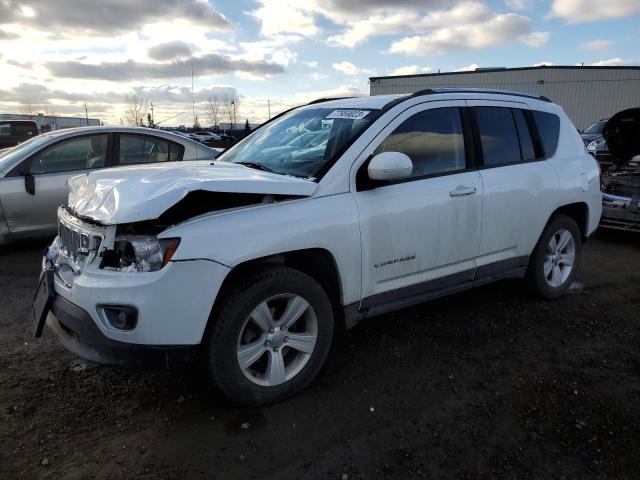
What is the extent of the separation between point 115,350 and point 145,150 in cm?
471

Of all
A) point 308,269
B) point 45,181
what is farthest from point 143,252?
point 45,181

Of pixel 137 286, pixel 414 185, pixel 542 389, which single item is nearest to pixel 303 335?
pixel 137 286

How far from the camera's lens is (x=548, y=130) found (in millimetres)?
4457

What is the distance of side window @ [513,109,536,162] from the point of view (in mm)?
4191

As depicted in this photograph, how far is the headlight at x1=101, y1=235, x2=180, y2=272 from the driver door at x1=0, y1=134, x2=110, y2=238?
399cm

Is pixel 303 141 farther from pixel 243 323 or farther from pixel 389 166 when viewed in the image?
pixel 243 323

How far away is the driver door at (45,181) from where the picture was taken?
5.84 metres

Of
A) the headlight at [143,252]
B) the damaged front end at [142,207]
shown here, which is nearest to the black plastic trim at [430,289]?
the damaged front end at [142,207]

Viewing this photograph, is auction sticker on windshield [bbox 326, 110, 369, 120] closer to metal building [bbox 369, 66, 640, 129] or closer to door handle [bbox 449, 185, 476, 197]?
door handle [bbox 449, 185, 476, 197]

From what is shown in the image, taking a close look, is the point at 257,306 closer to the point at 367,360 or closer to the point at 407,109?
the point at 367,360

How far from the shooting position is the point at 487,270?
13.0ft

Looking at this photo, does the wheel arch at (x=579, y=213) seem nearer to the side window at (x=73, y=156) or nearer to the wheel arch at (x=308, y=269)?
the wheel arch at (x=308, y=269)

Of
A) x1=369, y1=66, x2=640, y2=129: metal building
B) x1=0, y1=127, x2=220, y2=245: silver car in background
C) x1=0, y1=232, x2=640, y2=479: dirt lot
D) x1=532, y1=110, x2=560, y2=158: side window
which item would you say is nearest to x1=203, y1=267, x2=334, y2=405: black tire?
x1=0, y1=232, x2=640, y2=479: dirt lot

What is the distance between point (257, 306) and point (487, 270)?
2.09m
